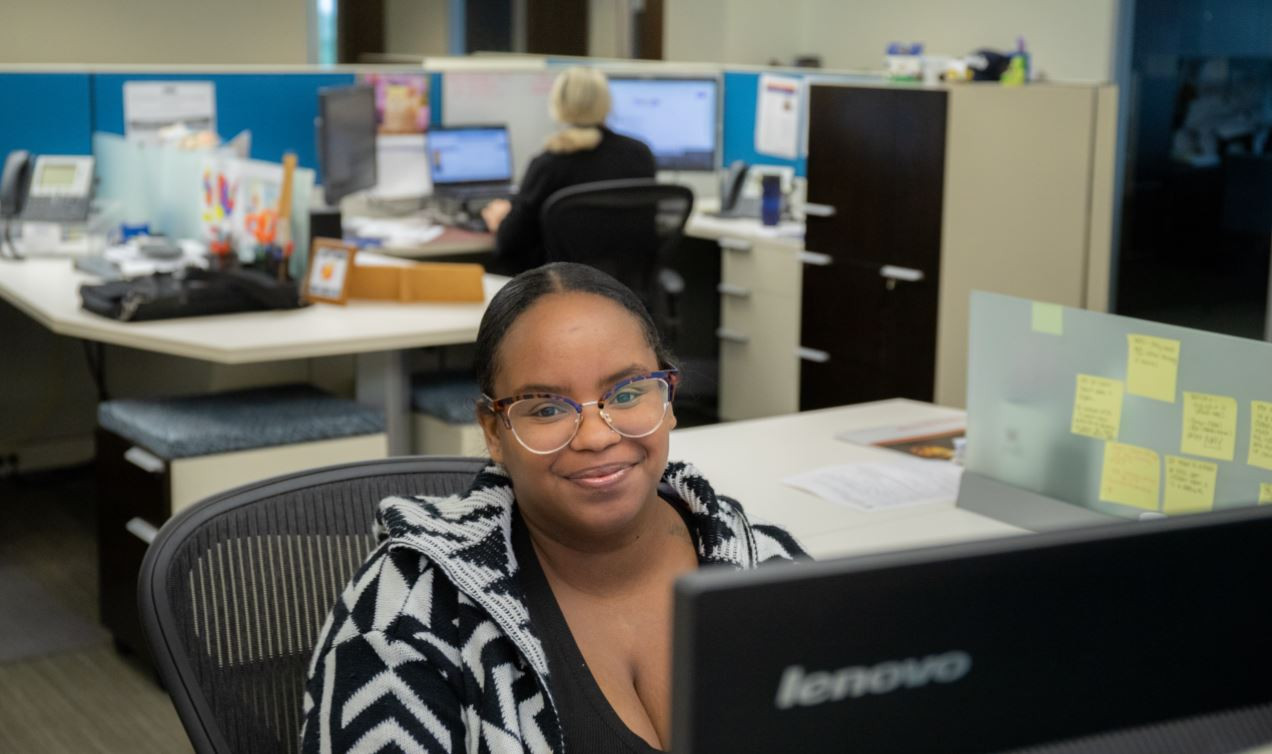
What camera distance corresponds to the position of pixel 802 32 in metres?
8.05

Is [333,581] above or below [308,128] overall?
below

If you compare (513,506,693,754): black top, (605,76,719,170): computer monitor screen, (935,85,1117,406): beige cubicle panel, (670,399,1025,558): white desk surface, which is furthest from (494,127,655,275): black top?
(513,506,693,754): black top

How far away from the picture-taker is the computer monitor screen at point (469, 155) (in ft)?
15.8

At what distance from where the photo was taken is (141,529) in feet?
9.45

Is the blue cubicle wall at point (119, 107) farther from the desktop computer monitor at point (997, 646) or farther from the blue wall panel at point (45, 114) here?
the desktop computer monitor at point (997, 646)

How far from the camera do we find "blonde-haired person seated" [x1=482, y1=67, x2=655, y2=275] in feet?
13.8

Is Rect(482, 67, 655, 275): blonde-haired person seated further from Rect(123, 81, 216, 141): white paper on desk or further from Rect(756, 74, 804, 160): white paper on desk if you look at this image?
Rect(123, 81, 216, 141): white paper on desk

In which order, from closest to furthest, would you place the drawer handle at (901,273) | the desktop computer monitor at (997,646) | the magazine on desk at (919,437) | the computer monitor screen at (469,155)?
the desktop computer monitor at (997,646)
the magazine on desk at (919,437)
the drawer handle at (901,273)
the computer monitor screen at (469,155)

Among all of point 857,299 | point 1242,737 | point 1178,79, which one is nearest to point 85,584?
point 857,299

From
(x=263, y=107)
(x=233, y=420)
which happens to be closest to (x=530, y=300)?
(x=233, y=420)

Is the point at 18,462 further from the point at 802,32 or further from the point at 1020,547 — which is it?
the point at 802,32

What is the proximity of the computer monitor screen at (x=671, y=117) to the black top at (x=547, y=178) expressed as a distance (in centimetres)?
80

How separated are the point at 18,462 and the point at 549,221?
1815mm

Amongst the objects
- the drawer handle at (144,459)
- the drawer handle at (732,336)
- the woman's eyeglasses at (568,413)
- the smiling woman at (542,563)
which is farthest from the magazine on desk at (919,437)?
the drawer handle at (732,336)
